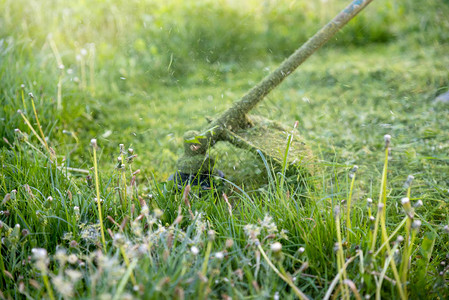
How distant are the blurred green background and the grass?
0.02 metres

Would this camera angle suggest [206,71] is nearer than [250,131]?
No

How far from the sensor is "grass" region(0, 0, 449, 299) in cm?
140

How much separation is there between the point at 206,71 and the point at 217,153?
2276mm

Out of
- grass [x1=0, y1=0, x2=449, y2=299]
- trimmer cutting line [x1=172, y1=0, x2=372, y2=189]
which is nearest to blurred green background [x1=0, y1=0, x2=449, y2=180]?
grass [x1=0, y1=0, x2=449, y2=299]

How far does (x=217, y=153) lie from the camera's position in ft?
7.91

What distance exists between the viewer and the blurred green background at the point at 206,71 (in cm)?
315

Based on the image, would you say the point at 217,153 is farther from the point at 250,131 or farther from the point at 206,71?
the point at 206,71

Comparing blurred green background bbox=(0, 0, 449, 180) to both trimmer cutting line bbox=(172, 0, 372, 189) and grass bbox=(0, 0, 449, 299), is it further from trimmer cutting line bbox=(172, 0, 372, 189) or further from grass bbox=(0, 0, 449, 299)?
trimmer cutting line bbox=(172, 0, 372, 189)

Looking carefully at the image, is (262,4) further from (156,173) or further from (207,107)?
(156,173)

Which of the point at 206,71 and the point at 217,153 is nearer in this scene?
the point at 217,153

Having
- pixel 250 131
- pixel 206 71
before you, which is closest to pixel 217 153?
pixel 250 131

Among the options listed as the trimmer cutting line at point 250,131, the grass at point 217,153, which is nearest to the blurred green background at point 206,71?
the grass at point 217,153

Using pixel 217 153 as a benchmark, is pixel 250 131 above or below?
above

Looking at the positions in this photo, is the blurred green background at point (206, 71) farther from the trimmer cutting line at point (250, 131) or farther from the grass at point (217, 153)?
the trimmer cutting line at point (250, 131)
